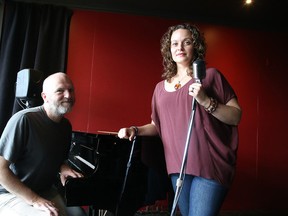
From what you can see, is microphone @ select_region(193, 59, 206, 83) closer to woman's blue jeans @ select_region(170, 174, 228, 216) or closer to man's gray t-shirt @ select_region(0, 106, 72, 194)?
woman's blue jeans @ select_region(170, 174, 228, 216)

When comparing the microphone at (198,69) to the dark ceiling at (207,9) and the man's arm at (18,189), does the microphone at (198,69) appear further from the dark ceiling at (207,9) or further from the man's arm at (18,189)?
the dark ceiling at (207,9)

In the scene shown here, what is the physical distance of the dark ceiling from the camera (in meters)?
3.09

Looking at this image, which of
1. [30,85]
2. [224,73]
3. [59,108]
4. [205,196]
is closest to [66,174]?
[59,108]

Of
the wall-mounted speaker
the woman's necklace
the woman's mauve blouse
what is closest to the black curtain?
the wall-mounted speaker

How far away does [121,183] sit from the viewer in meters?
1.64

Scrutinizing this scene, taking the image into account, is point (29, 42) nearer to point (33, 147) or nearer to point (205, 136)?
point (33, 147)

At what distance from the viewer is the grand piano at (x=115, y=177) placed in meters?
1.58

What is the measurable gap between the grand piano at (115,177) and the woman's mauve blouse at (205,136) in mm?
341

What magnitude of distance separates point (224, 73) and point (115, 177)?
7.88 feet

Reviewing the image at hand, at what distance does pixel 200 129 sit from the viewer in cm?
127

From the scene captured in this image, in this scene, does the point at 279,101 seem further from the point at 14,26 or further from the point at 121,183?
the point at 14,26

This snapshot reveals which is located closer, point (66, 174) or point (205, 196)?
point (205, 196)

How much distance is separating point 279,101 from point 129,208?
2821 mm

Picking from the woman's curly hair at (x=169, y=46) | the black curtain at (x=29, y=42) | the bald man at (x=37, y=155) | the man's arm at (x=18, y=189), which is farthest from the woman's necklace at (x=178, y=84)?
the black curtain at (x=29, y=42)
